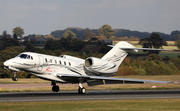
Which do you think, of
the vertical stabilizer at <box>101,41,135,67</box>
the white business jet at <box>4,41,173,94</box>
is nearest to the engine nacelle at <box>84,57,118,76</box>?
the white business jet at <box>4,41,173,94</box>

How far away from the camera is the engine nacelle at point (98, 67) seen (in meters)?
26.1

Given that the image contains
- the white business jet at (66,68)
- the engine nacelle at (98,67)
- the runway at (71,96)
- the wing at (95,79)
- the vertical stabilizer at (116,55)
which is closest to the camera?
the runway at (71,96)

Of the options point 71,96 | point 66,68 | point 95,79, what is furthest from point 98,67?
point 71,96

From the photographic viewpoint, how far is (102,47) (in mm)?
109375

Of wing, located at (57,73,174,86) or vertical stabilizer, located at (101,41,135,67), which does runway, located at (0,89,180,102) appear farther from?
vertical stabilizer, located at (101,41,135,67)

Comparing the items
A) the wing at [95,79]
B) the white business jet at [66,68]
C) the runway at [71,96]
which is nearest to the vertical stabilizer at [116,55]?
the white business jet at [66,68]

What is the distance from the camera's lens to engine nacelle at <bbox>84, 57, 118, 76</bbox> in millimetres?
26066

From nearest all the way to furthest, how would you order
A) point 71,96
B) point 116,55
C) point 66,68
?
1. point 71,96
2. point 66,68
3. point 116,55

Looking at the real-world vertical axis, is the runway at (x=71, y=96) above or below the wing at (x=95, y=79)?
below

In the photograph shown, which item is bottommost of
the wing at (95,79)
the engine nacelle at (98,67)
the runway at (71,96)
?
the runway at (71,96)

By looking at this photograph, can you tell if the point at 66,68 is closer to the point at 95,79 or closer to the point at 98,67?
the point at 95,79

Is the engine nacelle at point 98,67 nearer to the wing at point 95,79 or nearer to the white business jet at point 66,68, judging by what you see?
the white business jet at point 66,68

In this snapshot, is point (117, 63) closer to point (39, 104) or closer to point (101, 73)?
point (101, 73)

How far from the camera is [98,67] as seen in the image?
2636cm
